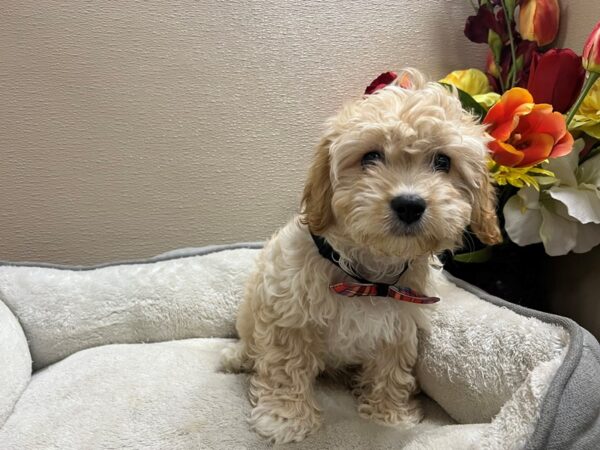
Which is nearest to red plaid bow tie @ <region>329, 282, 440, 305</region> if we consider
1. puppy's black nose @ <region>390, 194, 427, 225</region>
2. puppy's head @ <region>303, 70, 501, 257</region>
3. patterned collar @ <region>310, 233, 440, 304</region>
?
patterned collar @ <region>310, 233, 440, 304</region>

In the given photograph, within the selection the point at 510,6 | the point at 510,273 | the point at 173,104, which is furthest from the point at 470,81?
the point at 173,104

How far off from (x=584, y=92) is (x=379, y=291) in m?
0.76

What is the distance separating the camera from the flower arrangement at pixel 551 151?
1.31 metres

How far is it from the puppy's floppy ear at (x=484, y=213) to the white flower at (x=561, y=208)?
213 mm

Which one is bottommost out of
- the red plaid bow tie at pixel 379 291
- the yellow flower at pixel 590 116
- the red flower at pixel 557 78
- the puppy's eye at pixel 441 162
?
the red plaid bow tie at pixel 379 291

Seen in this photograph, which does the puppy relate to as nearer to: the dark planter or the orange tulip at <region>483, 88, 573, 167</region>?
the orange tulip at <region>483, 88, 573, 167</region>

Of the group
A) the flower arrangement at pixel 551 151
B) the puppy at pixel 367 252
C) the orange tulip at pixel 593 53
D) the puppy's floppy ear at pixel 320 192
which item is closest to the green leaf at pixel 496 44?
the flower arrangement at pixel 551 151

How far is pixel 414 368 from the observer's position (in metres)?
1.42

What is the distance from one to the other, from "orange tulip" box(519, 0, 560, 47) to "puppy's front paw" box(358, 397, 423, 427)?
120 cm

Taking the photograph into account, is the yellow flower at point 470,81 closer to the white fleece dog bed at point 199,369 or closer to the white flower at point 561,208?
the white flower at point 561,208

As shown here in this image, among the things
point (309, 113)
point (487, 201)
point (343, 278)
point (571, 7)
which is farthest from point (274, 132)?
point (571, 7)

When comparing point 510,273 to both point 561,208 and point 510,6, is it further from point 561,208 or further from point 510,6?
point 510,6

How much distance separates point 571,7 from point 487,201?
861 millimetres

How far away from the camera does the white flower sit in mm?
1334
